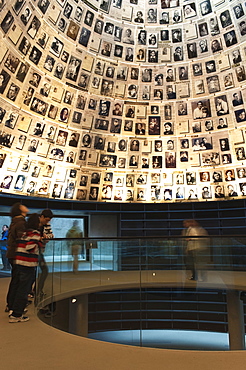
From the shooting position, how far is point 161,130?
43.2 ft

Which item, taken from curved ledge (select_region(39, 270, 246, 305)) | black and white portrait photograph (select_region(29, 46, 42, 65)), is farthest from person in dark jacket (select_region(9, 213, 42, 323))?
black and white portrait photograph (select_region(29, 46, 42, 65))

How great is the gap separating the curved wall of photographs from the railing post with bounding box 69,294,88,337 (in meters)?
4.73

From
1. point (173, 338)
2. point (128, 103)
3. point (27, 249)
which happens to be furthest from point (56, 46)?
point (173, 338)

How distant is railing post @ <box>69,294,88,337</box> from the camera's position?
7336mm

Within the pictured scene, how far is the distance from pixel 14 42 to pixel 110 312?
28.5 feet

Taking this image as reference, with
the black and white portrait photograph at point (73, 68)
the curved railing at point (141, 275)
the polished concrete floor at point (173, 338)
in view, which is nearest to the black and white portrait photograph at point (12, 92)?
the black and white portrait photograph at point (73, 68)

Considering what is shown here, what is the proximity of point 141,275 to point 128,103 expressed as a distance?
27.4 feet

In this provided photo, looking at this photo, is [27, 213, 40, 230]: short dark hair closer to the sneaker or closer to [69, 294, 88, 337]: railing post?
the sneaker

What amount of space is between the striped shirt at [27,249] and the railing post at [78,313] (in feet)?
10.3

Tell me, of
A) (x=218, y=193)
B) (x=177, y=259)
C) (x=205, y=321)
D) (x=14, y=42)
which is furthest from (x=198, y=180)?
(x=14, y=42)

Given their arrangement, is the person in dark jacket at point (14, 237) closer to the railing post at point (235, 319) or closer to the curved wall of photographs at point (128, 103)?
the railing post at point (235, 319)

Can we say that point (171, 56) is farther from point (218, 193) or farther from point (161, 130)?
point (218, 193)

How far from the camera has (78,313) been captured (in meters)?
8.02

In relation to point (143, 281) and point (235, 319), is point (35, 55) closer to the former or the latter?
point (143, 281)
